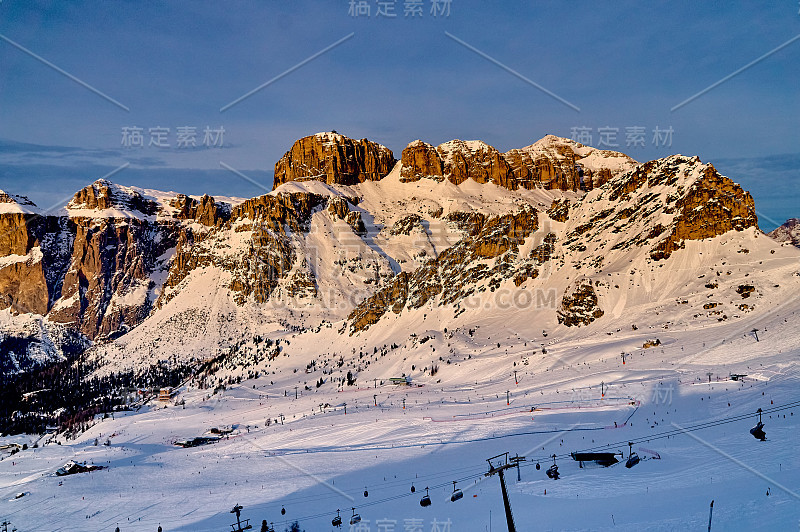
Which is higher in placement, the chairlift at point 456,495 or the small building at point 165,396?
the small building at point 165,396

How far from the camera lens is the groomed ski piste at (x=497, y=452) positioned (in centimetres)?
3591

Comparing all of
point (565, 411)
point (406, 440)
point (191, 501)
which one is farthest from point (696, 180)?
point (191, 501)

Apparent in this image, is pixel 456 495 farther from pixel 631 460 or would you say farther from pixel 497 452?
pixel 497 452

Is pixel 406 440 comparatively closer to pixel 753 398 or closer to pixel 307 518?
pixel 307 518

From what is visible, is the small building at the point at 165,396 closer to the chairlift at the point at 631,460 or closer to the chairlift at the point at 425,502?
the chairlift at the point at 425,502

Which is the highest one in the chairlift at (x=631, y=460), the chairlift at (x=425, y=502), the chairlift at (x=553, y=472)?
the chairlift at (x=631, y=460)

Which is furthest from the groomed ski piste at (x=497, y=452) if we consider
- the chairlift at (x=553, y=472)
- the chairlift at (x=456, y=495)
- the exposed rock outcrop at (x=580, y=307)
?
the exposed rock outcrop at (x=580, y=307)

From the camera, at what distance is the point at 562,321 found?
391 feet

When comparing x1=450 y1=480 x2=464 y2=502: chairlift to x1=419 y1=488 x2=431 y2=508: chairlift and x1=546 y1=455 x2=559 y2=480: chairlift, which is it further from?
x1=546 y1=455 x2=559 y2=480: chairlift

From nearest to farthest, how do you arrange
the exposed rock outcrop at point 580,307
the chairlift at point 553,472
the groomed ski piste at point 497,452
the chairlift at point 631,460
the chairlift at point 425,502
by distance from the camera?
the groomed ski piste at point 497,452, the chairlift at point 631,460, the chairlift at point 553,472, the chairlift at point 425,502, the exposed rock outcrop at point 580,307

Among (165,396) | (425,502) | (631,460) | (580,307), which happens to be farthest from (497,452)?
(165,396)

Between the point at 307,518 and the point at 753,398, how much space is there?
3979cm

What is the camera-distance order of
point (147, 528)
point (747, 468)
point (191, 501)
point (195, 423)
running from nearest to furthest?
point (747, 468)
point (147, 528)
point (191, 501)
point (195, 423)

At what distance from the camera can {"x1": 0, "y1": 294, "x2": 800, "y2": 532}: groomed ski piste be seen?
35906 mm
